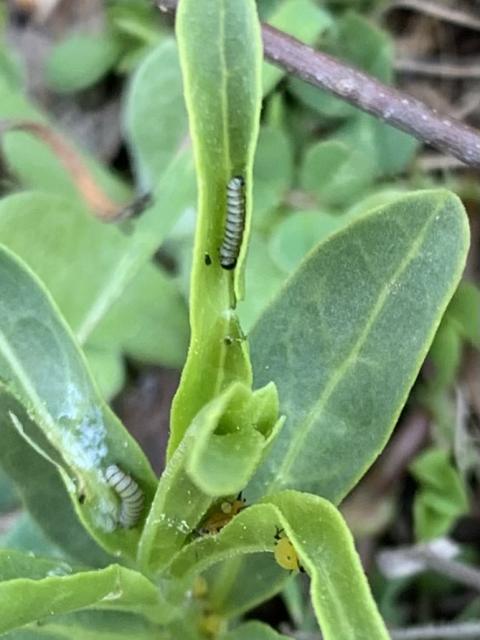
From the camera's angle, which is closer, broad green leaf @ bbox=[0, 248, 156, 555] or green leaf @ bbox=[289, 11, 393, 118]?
broad green leaf @ bbox=[0, 248, 156, 555]

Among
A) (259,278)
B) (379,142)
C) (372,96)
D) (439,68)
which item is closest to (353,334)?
(372,96)

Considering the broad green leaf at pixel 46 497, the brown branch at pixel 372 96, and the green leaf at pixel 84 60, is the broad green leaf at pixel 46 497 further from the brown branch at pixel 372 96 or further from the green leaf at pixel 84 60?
the green leaf at pixel 84 60

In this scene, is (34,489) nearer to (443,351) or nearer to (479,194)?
(443,351)

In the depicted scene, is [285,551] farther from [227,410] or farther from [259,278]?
[259,278]

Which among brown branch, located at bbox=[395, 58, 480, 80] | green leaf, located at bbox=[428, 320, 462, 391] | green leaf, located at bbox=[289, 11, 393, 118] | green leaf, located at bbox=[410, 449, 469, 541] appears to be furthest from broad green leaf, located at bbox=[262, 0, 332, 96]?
green leaf, located at bbox=[410, 449, 469, 541]

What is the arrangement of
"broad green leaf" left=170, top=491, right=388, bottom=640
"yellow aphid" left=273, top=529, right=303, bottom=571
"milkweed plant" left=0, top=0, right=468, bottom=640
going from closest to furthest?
"broad green leaf" left=170, top=491, right=388, bottom=640
"milkweed plant" left=0, top=0, right=468, bottom=640
"yellow aphid" left=273, top=529, right=303, bottom=571

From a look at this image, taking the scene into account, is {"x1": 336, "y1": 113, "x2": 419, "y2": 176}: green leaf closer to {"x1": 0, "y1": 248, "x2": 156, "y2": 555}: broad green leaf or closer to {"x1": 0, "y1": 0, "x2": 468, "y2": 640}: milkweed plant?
{"x1": 0, "y1": 0, "x2": 468, "y2": 640}: milkweed plant

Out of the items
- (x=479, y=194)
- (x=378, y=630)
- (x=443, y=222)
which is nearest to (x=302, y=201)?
A: (x=479, y=194)
